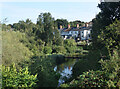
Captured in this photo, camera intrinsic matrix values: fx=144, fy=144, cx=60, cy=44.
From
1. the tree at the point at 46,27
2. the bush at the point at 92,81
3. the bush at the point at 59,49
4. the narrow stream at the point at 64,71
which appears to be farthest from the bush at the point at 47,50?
the bush at the point at 92,81

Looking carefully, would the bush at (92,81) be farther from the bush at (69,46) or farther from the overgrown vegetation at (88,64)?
the bush at (69,46)

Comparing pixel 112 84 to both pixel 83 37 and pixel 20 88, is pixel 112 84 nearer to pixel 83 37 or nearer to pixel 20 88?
pixel 20 88

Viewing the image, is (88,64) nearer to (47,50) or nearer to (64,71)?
(64,71)

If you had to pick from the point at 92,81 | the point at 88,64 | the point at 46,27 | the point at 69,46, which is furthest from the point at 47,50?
the point at 92,81

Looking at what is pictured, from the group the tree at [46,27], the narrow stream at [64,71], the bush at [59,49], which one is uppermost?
the tree at [46,27]

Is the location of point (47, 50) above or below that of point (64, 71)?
above

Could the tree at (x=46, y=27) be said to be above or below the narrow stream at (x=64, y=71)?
above

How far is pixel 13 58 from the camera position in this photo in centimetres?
1156

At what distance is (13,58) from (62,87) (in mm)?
8088

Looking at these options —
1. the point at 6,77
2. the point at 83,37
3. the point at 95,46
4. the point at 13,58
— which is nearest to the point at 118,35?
the point at 95,46

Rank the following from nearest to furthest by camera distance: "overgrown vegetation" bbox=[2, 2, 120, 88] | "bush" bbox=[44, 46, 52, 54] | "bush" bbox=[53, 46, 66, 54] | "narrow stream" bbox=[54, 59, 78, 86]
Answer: "overgrown vegetation" bbox=[2, 2, 120, 88], "narrow stream" bbox=[54, 59, 78, 86], "bush" bbox=[44, 46, 52, 54], "bush" bbox=[53, 46, 66, 54]

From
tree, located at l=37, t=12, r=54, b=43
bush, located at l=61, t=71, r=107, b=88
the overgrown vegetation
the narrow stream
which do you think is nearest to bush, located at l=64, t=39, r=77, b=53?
tree, located at l=37, t=12, r=54, b=43

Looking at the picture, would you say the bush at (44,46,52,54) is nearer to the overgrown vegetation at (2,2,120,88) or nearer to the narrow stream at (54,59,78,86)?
the overgrown vegetation at (2,2,120,88)

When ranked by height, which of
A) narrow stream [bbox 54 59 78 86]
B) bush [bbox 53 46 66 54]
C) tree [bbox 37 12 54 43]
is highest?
tree [bbox 37 12 54 43]
